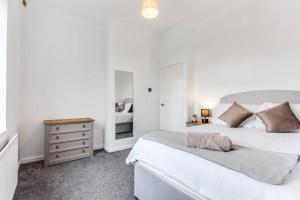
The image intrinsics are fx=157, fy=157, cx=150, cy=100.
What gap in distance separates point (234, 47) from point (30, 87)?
12.8 ft

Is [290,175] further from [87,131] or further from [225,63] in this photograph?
[87,131]

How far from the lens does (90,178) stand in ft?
7.53

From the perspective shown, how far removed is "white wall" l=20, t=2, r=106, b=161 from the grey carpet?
0.73 metres

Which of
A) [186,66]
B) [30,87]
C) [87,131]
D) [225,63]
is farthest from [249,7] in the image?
[30,87]

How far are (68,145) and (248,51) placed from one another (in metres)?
3.71

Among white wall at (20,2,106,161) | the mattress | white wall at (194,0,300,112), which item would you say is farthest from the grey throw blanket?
white wall at (20,2,106,161)

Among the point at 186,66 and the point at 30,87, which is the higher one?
the point at 186,66

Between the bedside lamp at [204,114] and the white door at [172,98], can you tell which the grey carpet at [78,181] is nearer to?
the white door at [172,98]

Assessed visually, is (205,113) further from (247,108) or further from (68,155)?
(68,155)

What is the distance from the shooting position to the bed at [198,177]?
0.86m

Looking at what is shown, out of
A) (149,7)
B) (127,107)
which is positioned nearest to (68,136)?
(127,107)

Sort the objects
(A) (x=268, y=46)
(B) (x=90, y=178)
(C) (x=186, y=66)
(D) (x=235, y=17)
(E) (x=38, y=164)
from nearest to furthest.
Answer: (B) (x=90, y=178)
(A) (x=268, y=46)
(E) (x=38, y=164)
(D) (x=235, y=17)
(C) (x=186, y=66)

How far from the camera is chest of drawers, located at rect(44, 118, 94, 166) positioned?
9.00 feet

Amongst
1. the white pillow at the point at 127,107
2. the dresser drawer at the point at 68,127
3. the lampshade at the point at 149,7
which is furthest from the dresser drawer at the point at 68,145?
the lampshade at the point at 149,7
